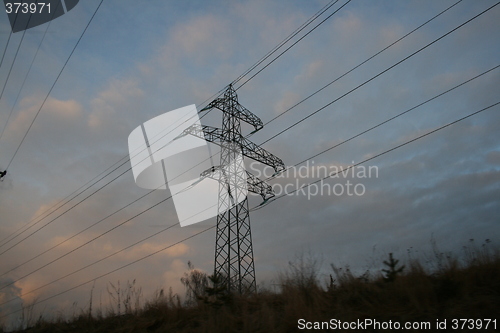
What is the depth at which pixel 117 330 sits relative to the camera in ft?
24.2

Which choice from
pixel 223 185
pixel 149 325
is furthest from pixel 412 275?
pixel 223 185

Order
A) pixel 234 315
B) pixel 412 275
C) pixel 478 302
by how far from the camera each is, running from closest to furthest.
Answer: pixel 478 302, pixel 412 275, pixel 234 315

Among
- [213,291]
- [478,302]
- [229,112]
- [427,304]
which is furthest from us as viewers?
[229,112]

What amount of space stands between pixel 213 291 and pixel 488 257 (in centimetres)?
561

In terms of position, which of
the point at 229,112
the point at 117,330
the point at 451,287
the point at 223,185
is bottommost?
the point at 117,330

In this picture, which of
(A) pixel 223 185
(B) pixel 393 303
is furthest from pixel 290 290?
(A) pixel 223 185

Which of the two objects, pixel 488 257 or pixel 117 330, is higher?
pixel 488 257

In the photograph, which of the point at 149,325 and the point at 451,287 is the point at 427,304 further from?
the point at 149,325

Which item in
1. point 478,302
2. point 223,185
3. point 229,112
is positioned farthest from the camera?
point 229,112

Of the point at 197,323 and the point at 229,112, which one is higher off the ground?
the point at 229,112

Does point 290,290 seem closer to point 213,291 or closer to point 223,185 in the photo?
point 213,291

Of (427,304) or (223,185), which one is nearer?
(427,304)

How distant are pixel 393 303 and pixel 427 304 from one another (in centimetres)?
51

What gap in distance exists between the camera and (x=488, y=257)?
603cm
